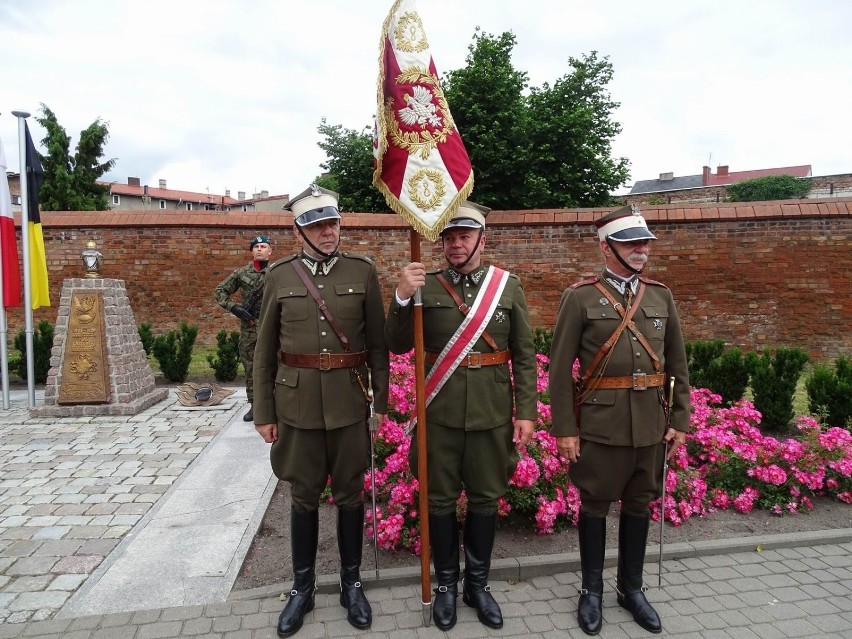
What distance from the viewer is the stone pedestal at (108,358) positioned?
6.57 metres

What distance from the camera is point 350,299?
108 inches

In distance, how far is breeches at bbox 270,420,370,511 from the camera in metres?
2.67

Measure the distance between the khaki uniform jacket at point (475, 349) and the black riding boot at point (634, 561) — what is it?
29.9 inches

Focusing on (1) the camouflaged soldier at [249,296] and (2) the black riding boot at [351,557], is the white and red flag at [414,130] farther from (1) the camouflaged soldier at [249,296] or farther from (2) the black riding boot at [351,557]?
(1) the camouflaged soldier at [249,296]

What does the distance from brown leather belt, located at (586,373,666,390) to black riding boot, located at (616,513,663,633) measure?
68 centimetres

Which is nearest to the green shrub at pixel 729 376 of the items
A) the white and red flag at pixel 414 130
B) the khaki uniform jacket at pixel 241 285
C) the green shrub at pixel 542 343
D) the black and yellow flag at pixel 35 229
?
the green shrub at pixel 542 343

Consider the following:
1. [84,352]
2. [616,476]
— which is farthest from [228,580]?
[84,352]

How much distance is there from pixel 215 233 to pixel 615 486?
9388mm

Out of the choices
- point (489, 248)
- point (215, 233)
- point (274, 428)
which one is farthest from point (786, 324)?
point (215, 233)

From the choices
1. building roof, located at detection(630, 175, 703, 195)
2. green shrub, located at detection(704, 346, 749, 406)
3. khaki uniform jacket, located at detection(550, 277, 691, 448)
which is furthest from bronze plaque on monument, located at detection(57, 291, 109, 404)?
building roof, located at detection(630, 175, 703, 195)

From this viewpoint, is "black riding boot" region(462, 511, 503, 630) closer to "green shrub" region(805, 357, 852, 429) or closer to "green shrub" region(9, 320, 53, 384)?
"green shrub" region(805, 357, 852, 429)

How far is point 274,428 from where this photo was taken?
2740 millimetres

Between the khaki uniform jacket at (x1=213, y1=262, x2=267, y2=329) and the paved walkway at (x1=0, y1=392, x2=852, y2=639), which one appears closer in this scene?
the paved walkway at (x1=0, y1=392, x2=852, y2=639)

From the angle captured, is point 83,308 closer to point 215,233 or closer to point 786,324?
point 215,233
